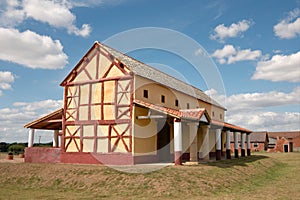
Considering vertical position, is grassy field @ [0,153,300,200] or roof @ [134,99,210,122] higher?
roof @ [134,99,210,122]

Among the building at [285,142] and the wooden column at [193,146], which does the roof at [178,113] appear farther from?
the building at [285,142]

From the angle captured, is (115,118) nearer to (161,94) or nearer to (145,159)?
(145,159)

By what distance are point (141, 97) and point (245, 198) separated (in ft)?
36.6

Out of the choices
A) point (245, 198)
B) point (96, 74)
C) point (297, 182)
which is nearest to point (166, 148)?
point (96, 74)

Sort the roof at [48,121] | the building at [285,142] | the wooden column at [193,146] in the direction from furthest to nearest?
the building at [285,142] → the roof at [48,121] → the wooden column at [193,146]

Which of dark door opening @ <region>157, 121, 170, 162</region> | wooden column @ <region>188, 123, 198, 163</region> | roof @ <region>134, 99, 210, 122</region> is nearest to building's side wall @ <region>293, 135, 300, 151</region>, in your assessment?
dark door opening @ <region>157, 121, 170, 162</region>

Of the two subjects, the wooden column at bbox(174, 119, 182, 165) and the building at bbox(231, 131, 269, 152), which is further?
the building at bbox(231, 131, 269, 152)

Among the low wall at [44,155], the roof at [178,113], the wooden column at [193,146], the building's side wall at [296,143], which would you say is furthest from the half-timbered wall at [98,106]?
the building's side wall at [296,143]

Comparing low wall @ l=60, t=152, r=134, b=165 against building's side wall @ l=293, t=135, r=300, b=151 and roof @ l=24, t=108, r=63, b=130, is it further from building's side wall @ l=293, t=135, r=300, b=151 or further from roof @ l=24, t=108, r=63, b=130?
building's side wall @ l=293, t=135, r=300, b=151

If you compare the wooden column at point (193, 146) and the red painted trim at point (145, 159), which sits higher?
the wooden column at point (193, 146)

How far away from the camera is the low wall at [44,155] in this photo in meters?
23.6

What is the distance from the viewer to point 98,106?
22.9 meters

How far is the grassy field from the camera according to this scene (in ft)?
46.7

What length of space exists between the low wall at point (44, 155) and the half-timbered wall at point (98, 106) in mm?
977
